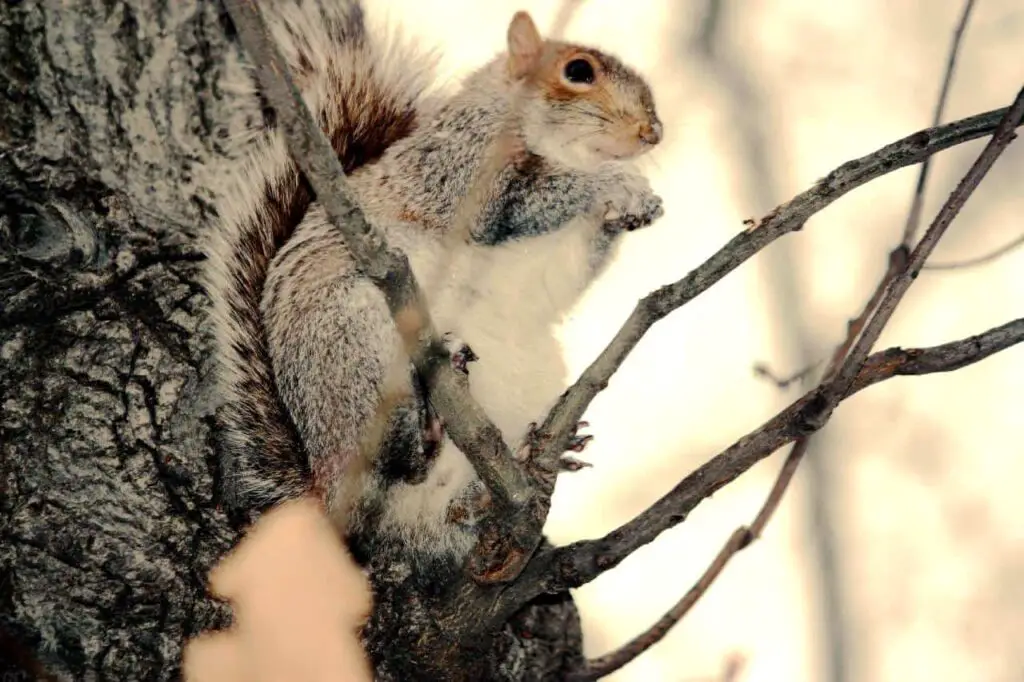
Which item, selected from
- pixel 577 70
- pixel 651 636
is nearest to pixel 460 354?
pixel 651 636

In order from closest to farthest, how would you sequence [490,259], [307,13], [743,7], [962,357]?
[962,357]
[307,13]
[490,259]
[743,7]

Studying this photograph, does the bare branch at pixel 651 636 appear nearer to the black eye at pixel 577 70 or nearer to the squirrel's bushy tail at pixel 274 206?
the squirrel's bushy tail at pixel 274 206

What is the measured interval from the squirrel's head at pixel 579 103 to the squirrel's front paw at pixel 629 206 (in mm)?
57

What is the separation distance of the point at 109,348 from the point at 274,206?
33 cm

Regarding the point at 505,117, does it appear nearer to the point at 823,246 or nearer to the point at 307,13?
the point at 307,13

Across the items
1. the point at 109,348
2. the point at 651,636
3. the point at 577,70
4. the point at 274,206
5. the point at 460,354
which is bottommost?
the point at 651,636

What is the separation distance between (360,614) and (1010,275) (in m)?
1.65

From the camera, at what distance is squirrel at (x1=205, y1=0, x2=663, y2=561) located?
45.4 inches

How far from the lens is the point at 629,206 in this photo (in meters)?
1.37

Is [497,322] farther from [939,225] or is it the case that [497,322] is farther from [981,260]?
[981,260]

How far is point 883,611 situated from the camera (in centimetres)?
204

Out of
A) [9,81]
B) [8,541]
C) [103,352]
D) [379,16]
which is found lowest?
[8,541]

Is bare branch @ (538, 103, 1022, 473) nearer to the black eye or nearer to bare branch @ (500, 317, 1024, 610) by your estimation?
bare branch @ (500, 317, 1024, 610)

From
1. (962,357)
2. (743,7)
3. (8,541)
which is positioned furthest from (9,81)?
(743,7)
